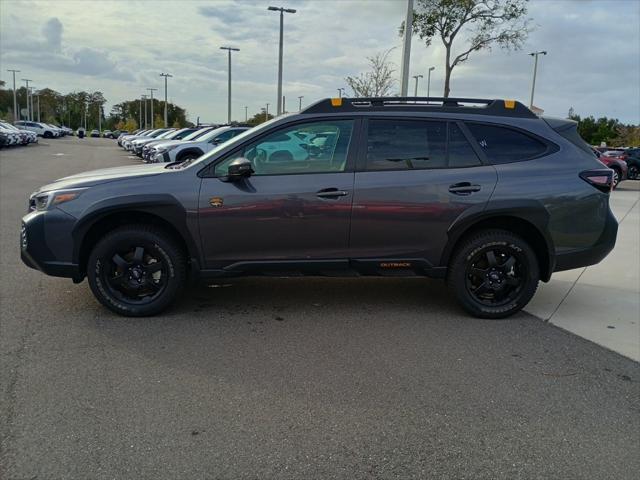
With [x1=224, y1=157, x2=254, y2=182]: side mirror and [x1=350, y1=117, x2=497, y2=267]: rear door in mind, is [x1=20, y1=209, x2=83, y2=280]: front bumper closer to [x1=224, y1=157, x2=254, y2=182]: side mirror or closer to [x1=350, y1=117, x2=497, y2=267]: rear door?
[x1=224, y1=157, x2=254, y2=182]: side mirror

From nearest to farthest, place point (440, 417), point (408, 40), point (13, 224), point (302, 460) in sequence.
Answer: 1. point (302, 460)
2. point (440, 417)
3. point (13, 224)
4. point (408, 40)

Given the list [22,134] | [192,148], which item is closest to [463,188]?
[192,148]

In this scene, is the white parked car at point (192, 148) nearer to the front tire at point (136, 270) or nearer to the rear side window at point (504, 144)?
the front tire at point (136, 270)

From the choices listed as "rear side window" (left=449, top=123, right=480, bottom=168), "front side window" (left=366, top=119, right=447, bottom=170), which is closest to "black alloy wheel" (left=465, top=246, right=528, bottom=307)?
"rear side window" (left=449, top=123, right=480, bottom=168)

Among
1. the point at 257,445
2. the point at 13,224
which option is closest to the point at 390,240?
the point at 257,445

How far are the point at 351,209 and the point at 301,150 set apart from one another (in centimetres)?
68

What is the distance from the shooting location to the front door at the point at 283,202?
15.0 ft

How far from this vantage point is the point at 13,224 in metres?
8.73

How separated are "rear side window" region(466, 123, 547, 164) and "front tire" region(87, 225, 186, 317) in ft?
9.29

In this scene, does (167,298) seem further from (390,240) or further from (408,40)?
(408,40)

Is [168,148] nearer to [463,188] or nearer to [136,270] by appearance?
[136,270]

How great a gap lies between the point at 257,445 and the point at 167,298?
2149mm

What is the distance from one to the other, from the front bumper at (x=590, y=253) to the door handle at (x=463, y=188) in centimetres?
98

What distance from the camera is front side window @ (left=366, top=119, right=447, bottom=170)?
15.7 ft
